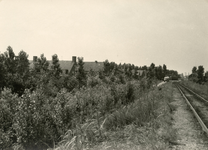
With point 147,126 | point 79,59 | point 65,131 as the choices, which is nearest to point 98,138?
point 65,131

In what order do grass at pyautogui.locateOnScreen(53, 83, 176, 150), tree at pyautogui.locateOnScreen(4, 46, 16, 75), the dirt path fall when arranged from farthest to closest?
tree at pyautogui.locateOnScreen(4, 46, 16, 75)
grass at pyautogui.locateOnScreen(53, 83, 176, 150)
the dirt path

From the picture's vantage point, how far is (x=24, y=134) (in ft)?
19.6

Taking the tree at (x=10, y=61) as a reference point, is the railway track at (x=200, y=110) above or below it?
below

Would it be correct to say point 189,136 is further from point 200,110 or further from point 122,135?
point 200,110

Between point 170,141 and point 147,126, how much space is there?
182cm

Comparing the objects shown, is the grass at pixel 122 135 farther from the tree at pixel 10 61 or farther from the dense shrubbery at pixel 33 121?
the tree at pixel 10 61

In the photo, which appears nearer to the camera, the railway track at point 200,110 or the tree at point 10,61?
the railway track at point 200,110

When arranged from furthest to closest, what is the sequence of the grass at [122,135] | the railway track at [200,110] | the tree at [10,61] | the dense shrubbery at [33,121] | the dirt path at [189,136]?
the tree at [10,61] < the railway track at [200,110] < the dense shrubbery at [33,121] < the grass at [122,135] < the dirt path at [189,136]

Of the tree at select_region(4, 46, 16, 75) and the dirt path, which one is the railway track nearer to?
the dirt path

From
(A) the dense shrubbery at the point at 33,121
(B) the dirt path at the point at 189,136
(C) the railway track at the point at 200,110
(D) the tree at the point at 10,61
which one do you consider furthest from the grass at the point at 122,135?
(D) the tree at the point at 10,61

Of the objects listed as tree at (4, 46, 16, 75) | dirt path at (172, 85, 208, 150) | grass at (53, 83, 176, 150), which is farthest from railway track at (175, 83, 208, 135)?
tree at (4, 46, 16, 75)

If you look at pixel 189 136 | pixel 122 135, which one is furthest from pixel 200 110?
pixel 122 135

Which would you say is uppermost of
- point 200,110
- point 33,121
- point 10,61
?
point 10,61

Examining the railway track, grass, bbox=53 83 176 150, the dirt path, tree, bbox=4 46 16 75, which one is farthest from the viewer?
tree, bbox=4 46 16 75
